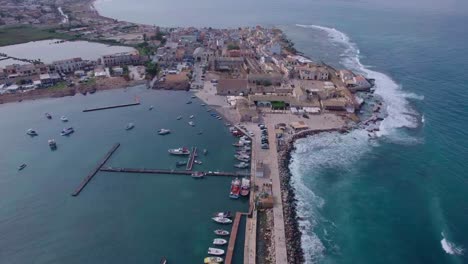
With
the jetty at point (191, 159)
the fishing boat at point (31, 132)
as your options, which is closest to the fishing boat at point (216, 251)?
the jetty at point (191, 159)

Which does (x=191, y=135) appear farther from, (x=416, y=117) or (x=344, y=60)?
(x=344, y=60)

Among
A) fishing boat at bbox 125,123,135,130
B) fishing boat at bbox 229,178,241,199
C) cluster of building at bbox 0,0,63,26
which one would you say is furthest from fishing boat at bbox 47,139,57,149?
cluster of building at bbox 0,0,63,26

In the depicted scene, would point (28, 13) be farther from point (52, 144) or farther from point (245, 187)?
point (245, 187)

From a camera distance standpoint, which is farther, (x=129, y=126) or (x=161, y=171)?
(x=129, y=126)

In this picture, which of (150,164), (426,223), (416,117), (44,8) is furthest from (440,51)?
(44,8)

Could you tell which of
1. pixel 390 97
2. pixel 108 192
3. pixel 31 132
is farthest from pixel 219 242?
pixel 390 97

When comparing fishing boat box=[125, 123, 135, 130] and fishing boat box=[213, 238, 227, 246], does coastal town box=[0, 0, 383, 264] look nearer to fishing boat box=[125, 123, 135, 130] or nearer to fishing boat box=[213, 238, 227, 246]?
fishing boat box=[213, 238, 227, 246]
